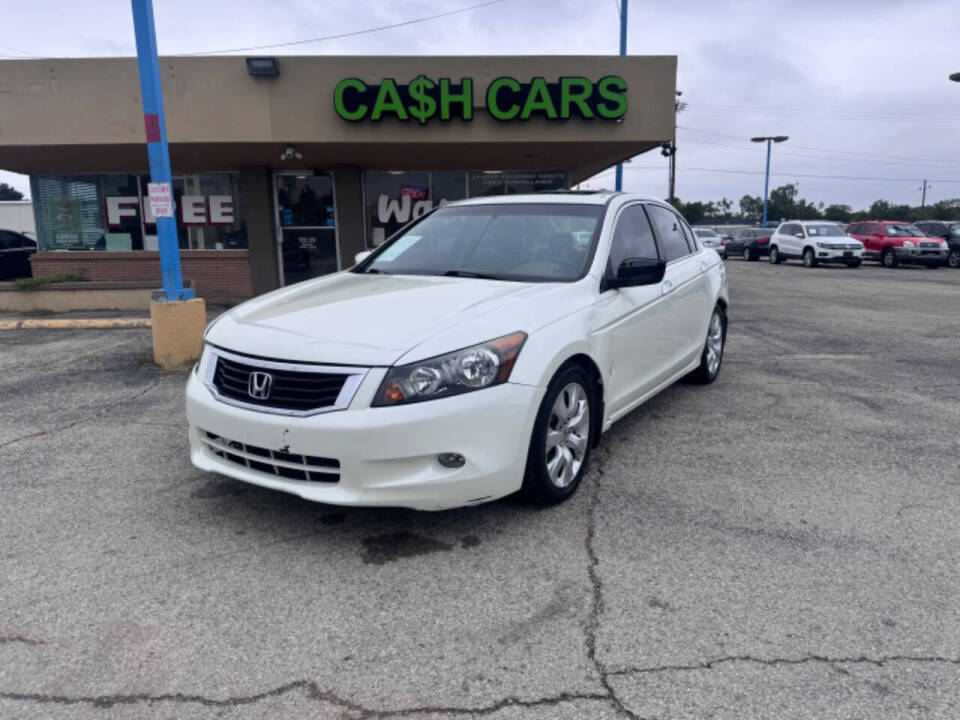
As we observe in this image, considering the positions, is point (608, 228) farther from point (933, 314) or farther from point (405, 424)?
point (933, 314)

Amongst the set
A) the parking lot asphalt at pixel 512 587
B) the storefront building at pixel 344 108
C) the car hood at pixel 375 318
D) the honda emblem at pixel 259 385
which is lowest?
the parking lot asphalt at pixel 512 587

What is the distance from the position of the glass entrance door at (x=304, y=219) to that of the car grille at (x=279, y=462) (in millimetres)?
11398

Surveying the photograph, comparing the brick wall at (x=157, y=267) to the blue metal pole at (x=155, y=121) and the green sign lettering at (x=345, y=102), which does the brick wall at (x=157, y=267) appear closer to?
the green sign lettering at (x=345, y=102)

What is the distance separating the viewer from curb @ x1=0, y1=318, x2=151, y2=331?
991cm

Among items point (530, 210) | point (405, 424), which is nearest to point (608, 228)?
point (530, 210)

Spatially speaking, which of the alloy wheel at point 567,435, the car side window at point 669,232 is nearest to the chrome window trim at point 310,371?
the alloy wheel at point 567,435

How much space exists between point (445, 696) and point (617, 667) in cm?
61

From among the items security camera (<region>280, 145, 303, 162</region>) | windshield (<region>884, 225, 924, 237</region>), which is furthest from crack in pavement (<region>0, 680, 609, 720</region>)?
windshield (<region>884, 225, 924, 237</region>)

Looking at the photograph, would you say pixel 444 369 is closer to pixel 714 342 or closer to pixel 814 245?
pixel 714 342

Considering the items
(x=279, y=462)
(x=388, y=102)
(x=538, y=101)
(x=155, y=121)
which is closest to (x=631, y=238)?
(x=279, y=462)

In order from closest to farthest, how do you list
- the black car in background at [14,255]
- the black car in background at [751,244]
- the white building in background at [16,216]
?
the black car in background at [14,255] < the white building in background at [16,216] < the black car in background at [751,244]

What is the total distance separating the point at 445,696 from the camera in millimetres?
2348

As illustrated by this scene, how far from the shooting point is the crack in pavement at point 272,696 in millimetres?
2279

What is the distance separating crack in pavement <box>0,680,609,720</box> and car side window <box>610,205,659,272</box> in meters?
2.68
